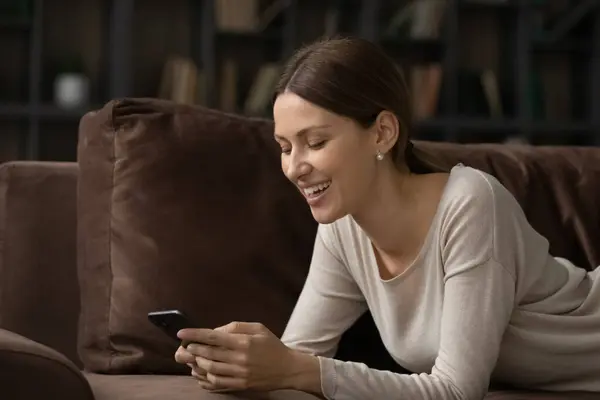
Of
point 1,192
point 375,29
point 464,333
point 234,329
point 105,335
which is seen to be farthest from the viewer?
point 375,29

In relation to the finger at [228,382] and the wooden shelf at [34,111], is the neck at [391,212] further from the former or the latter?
the wooden shelf at [34,111]

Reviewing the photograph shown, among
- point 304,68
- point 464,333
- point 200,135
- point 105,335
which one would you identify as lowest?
point 105,335

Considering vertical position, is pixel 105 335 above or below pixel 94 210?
below

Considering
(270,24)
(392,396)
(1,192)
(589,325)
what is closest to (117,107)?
(1,192)

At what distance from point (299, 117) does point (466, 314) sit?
1.24ft

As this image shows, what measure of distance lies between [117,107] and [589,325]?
88 centimetres

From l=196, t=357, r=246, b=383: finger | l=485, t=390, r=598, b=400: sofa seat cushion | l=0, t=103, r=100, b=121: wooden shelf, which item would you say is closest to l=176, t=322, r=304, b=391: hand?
l=196, t=357, r=246, b=383: finger

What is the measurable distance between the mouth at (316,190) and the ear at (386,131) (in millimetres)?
108

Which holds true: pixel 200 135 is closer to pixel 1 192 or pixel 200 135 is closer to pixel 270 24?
pixel 1 192

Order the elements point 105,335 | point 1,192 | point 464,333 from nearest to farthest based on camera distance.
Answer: point 464,333
point 105,335
point 1,192

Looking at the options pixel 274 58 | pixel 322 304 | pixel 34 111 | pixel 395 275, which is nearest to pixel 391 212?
pixel 395 275

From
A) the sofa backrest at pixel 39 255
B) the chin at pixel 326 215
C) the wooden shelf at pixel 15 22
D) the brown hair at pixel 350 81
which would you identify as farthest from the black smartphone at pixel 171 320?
the wooden shelf at pixel 15 22

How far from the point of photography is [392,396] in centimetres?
142

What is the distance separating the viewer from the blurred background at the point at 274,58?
438 centimetres
